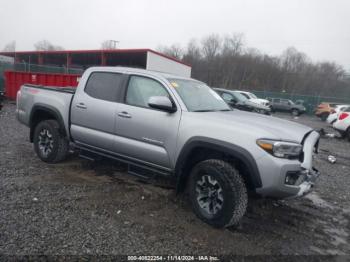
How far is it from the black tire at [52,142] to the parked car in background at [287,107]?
25185 millimetres

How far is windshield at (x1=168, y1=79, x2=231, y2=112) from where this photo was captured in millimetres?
3748

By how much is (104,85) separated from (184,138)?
1.82 metres

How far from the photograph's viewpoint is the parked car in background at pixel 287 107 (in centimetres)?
2626

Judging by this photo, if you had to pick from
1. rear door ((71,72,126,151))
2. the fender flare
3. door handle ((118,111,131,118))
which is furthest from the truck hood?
rear door ((71,72,126,151))

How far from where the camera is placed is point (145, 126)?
3.73 meters

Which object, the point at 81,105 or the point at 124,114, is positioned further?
the point at 81,105

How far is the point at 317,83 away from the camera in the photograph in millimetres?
55062

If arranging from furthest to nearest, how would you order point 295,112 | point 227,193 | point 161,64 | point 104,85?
point 295,112 → point 161,64 → point 104,85 → point 227,193

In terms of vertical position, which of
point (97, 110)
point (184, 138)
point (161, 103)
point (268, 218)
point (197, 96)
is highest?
point (197, 96)

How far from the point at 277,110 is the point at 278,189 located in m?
26.8

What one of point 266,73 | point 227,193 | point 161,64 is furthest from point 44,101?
point 266,73

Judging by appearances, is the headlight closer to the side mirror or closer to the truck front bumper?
the truck front bumper

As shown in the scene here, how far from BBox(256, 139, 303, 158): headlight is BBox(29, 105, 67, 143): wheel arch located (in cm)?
343

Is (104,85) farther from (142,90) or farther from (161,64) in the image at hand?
(161,64)
